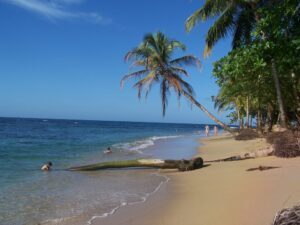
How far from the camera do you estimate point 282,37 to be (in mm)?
6547

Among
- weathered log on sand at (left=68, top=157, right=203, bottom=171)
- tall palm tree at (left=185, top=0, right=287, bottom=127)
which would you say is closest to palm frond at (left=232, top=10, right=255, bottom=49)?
tall palm tree at (left=185, top=0, right=287, bottom=127)

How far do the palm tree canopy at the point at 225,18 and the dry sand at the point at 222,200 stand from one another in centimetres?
754

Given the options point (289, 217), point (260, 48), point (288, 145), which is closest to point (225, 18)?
point (288, 145)

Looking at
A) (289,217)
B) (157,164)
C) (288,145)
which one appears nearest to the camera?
(289,217)

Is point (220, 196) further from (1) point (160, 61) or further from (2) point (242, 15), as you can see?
(1) point (160, 61)

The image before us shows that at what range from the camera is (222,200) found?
7.02 metres

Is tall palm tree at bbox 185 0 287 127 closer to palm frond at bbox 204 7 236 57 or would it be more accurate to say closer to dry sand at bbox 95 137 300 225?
palm frond at bbox 204 7 236 57

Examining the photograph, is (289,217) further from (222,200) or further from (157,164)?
(157,164)

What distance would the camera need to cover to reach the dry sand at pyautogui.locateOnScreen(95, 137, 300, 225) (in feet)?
19.4

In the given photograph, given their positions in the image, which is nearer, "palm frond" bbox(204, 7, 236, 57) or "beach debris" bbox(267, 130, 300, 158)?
"beach debris" bbox(267, 130, 300, 158)

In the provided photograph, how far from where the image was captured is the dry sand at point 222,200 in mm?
5902

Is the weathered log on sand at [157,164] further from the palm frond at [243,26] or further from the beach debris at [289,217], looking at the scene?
the beach debris at [289,217]

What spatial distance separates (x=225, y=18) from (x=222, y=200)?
1058cm

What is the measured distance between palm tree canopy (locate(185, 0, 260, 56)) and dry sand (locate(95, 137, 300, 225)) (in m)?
7.54
